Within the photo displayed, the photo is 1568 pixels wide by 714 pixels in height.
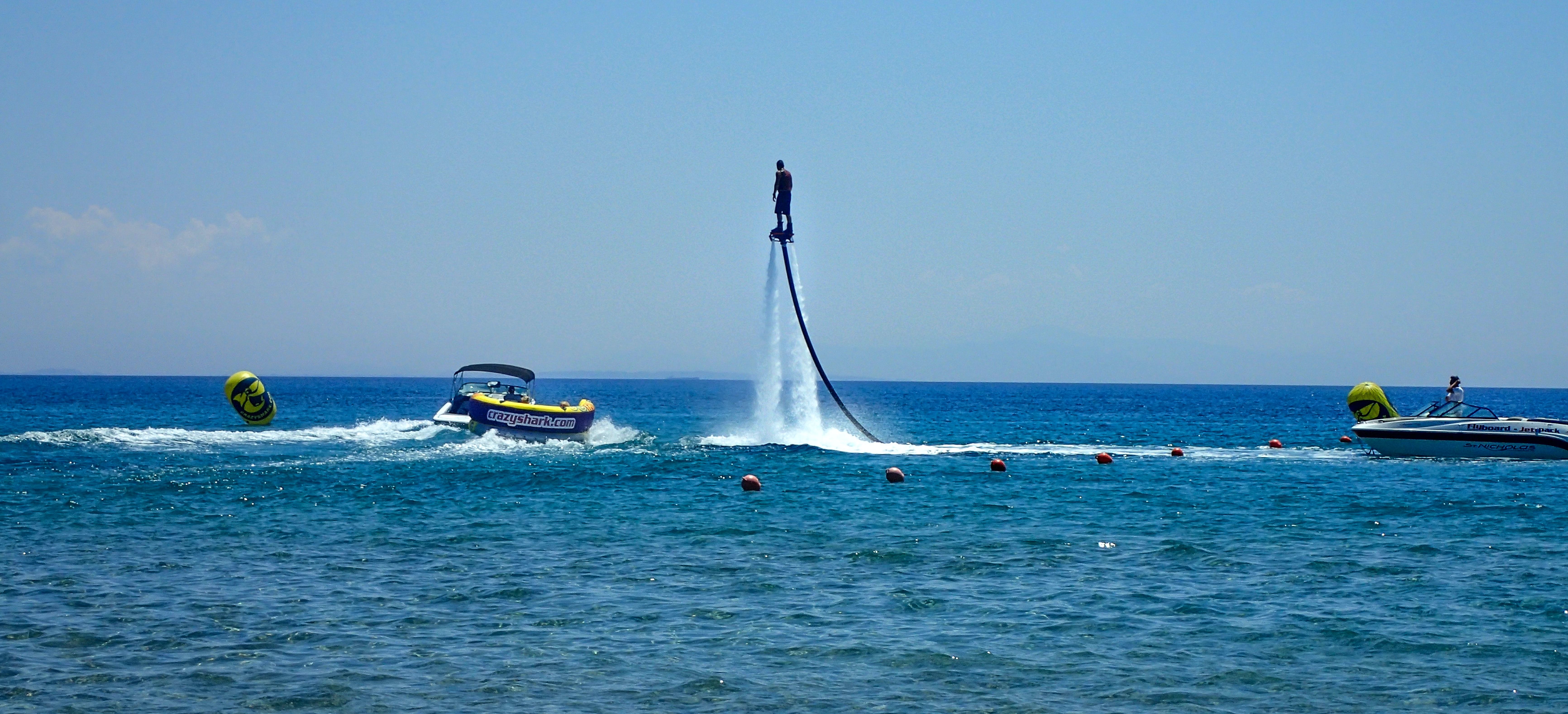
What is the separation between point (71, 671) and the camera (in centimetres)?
1142

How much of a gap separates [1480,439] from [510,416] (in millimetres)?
28318

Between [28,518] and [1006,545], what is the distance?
1622cm

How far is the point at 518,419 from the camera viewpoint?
128 ft

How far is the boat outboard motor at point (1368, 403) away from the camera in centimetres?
4097

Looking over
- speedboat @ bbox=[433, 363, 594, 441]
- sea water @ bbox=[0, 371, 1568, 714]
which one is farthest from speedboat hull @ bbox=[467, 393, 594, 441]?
sea water @ bbox=[0, 371, 1568, 714]

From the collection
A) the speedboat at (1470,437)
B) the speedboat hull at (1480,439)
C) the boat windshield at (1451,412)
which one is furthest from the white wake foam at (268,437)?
Result: the boat windshield at (1451,412)

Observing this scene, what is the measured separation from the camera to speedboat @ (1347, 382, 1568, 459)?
117 ft

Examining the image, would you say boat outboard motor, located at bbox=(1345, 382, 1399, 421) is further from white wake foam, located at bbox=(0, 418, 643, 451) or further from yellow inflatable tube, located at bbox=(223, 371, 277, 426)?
yellow inflatable tube, located at bbox=(223, 371, 277, 426)

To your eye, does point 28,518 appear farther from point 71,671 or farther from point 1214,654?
point 1214,654

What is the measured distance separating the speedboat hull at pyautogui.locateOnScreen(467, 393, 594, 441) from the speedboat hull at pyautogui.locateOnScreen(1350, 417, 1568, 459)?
971 inches

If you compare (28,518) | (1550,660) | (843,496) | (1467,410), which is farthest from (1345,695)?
(1467,410)

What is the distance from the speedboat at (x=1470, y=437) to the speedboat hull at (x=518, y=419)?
24.2 meters

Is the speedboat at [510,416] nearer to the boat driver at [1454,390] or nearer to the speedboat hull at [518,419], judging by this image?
the speedboat hull at [518,419]

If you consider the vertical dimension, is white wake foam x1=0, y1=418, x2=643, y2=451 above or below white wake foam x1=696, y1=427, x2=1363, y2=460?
below
